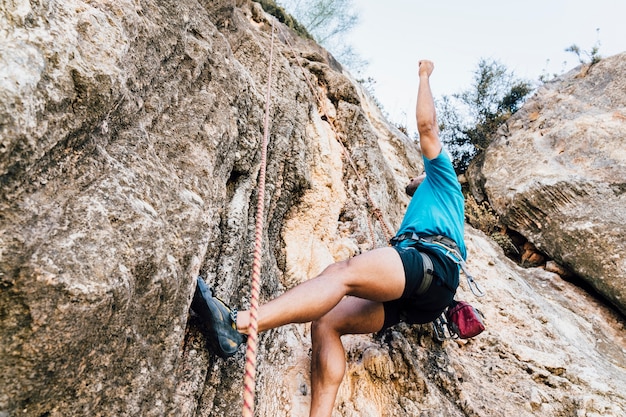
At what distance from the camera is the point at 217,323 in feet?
6.74

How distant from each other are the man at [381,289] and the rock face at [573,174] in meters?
5.20

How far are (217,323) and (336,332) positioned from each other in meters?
1.05

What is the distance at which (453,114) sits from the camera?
14008mm

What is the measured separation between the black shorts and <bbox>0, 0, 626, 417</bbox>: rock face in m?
0.67

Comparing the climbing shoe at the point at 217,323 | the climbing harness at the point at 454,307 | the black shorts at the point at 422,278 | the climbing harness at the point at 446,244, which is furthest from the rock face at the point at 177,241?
the climbing harness at the point at 446,244

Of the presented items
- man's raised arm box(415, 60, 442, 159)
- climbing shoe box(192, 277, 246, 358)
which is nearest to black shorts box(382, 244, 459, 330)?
man's raised arm box(415, 60, 442, 159)

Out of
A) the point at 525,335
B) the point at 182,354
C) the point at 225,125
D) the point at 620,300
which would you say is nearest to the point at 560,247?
the point at 620,300

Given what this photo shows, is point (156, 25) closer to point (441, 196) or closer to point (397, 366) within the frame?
point (441, 196)

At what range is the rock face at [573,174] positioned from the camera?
646cm

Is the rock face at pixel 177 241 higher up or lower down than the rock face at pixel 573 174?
lower down

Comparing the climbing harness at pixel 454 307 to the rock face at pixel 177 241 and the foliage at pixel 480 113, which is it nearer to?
the rock face at pixel 177 241

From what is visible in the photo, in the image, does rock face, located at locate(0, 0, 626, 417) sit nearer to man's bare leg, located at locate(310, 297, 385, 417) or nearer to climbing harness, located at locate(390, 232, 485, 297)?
man's bare leg, located at locate(310, 297, 385, 417)

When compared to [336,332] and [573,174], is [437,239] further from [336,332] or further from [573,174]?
[573,174]

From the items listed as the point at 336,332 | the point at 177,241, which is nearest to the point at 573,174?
the point at 336,332
